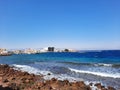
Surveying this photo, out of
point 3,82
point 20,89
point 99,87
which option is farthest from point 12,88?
point 99,87

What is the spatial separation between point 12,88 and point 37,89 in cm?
166

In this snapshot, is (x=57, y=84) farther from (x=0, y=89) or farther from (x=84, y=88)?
(x=0, y=89)

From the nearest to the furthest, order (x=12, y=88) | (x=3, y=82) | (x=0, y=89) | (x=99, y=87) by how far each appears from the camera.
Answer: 1. (x=0, y=89)
2. (x=12, y=88)
3. (x=99, y=87)
4. (x=3, y=82)

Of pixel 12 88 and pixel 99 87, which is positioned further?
pixel 99 87

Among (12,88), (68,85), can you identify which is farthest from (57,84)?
(12,88)

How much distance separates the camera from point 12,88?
1531 centimetres

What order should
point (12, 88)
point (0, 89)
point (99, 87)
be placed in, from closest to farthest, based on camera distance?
point (0, 89)
point (12, 88)
point (99, 87)

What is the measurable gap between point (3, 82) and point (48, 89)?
4.34 m

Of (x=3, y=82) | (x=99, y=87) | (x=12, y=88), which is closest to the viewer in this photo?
(x=12, y=88)

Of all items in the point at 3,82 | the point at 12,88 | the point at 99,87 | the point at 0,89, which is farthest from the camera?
the point at 3,82

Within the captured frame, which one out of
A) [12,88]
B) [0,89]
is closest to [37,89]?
[12,88]

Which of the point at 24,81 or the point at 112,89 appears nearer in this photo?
the point at 112,89

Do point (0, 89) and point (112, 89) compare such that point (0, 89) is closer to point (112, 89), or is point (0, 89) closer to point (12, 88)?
point (12, 88)

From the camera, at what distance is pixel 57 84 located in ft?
55.8
